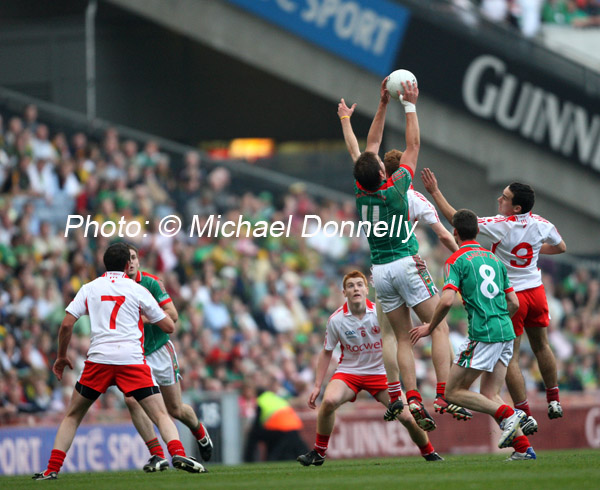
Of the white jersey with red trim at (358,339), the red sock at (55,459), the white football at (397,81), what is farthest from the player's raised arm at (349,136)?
the red sock at (55,459)

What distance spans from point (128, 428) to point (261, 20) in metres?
10.7

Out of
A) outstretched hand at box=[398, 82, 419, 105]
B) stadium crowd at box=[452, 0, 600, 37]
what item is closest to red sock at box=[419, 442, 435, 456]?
outstretched hand at box=[398, 82, 419, 105]

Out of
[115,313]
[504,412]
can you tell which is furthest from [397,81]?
[115,313]

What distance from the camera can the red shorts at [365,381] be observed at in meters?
12.0

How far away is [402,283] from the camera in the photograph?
436 inches

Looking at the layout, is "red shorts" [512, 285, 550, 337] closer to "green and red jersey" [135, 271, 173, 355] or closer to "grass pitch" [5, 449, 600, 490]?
"grass pitch" [5, 449, 600, 490]

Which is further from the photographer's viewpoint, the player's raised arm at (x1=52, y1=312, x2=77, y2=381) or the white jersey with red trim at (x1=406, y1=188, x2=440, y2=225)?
the white jersey with red trim at (x1=406, y1=188, x2=440, y2=225)

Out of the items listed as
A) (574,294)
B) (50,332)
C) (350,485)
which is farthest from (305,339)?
(350,485)

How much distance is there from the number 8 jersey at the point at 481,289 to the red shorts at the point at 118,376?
2898mm

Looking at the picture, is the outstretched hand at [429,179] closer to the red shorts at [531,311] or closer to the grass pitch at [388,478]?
the red shorts at [531,311]

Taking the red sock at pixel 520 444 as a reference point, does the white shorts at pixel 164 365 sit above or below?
above

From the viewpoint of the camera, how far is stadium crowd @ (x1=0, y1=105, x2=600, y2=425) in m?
18.0

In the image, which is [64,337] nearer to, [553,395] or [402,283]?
[402,283]

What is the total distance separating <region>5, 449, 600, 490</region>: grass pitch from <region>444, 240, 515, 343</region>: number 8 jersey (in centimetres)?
122
